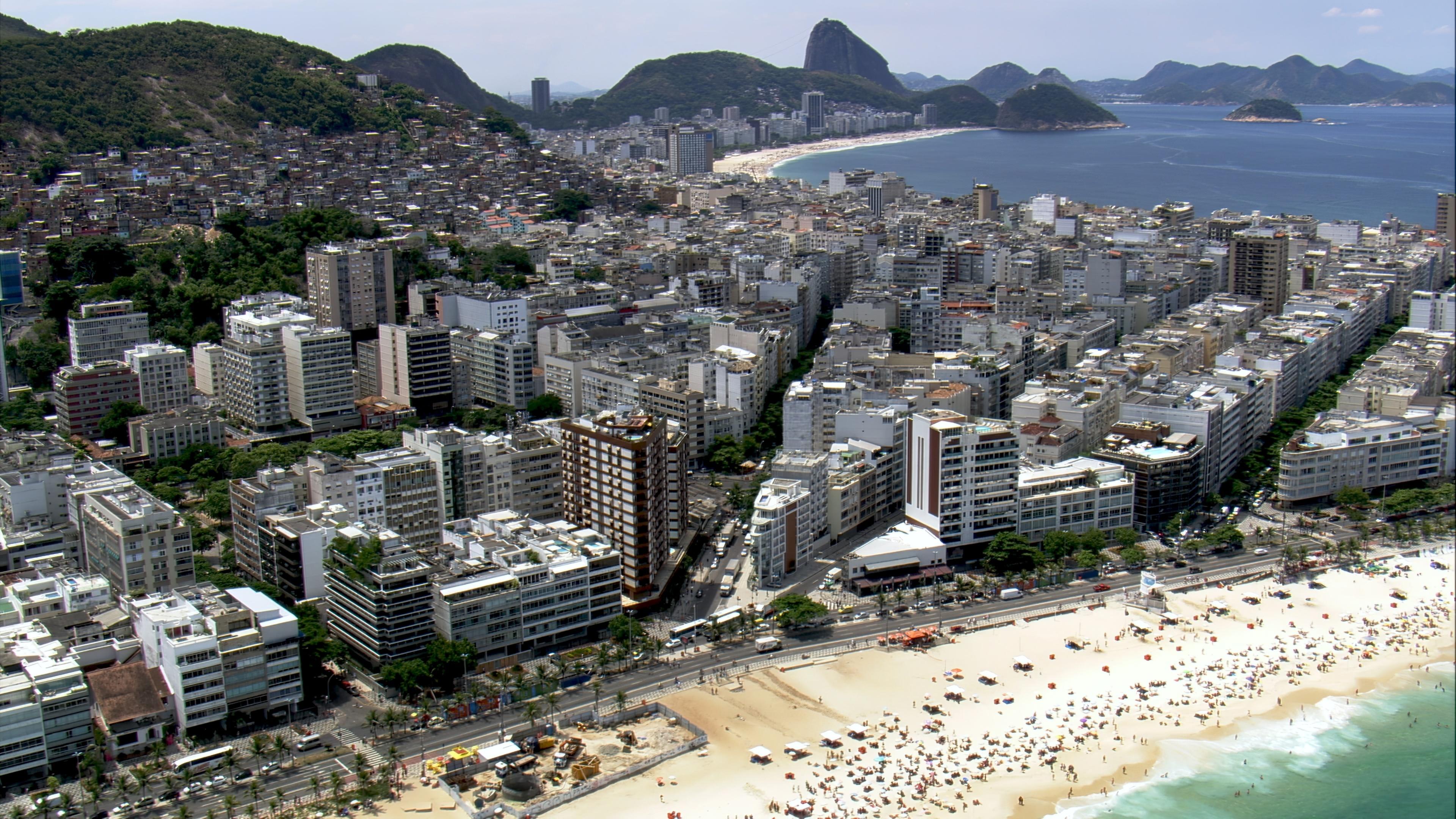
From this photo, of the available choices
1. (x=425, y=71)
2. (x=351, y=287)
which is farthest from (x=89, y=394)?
(x=425, y=71)

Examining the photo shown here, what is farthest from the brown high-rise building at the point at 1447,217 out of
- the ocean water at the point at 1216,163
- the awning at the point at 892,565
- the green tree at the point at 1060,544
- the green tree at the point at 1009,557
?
the awning at the point at 892,565

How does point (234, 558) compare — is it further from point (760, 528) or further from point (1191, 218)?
point (1191, 218)

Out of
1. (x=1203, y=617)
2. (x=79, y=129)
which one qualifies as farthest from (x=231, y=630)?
(x=79, y=129)

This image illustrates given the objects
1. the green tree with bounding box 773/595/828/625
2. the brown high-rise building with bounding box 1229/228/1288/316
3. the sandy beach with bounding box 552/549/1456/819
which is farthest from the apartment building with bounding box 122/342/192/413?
the brown high-rise building with bounding box 1229/228/1288/316

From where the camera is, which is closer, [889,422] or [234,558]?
[234,558]

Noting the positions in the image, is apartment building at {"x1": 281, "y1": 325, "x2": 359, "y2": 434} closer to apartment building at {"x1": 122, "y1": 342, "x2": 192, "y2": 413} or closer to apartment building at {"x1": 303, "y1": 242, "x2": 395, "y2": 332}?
apartment building at {"x1": 122, "y1": 342, "x2": 192, "y2": 413}
